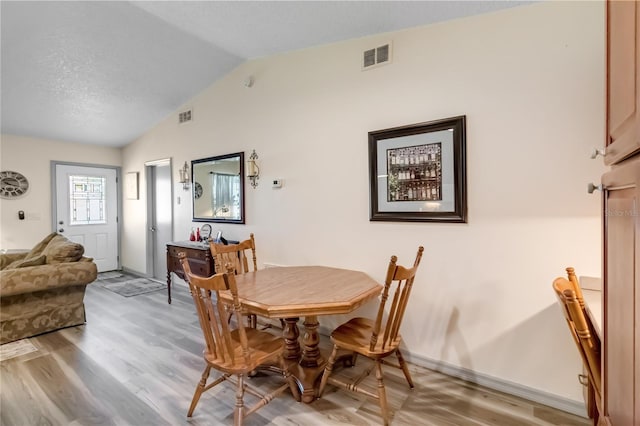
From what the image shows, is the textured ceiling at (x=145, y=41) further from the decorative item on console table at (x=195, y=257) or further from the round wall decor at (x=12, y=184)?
the decorative item on console table at (x=195, y=257)

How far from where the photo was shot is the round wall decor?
4676 millimetres

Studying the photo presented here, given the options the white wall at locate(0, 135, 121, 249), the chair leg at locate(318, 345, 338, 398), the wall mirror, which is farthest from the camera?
the white wall at locate(0, 135, 121, 249)

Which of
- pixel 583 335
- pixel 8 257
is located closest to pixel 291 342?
pixel 583 335

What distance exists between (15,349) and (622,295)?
13.8ft

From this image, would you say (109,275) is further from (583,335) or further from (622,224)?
(622,224)

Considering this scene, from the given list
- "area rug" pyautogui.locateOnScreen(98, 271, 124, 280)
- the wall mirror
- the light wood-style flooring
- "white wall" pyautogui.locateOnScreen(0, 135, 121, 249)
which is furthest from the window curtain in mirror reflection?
"white wall" pyautogui.locateOnScreen(0, 135, 121, 249)

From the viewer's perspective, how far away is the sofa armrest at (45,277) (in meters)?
2.91

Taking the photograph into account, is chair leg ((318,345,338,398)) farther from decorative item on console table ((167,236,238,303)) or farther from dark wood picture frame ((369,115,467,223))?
decorative item on console table ((167,236,238,303))

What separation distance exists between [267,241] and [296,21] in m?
2.19

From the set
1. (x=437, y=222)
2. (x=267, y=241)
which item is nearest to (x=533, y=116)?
(x=437, y=222)

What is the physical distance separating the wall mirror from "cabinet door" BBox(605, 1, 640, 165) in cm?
337

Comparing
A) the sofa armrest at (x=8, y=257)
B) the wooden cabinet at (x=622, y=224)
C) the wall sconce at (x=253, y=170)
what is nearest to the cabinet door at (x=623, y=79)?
the wooden cabinet at (x=622, y=224)

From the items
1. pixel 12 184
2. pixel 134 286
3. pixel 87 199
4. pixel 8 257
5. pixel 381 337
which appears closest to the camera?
pixel 381 337

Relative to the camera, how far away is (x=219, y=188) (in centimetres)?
A: 411
